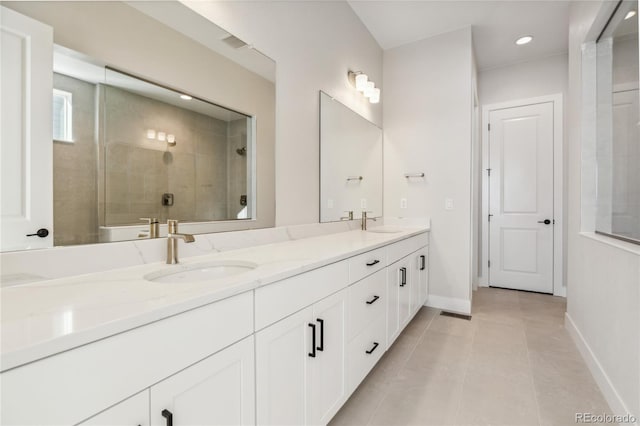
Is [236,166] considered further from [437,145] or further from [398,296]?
[437,145]

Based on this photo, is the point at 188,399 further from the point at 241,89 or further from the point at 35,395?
the point at 241,89

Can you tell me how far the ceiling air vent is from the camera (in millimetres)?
1470

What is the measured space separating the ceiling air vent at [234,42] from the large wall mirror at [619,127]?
6.72 ft

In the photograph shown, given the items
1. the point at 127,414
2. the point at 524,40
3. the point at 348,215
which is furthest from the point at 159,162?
the point at 524,40

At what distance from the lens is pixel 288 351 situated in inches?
40.7

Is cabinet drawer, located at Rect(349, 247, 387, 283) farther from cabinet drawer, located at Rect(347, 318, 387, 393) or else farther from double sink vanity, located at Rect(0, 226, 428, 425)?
cabinet drawer, located at Rect(347, 318, 387, 393)

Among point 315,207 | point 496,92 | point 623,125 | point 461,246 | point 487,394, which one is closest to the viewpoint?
point 487,394

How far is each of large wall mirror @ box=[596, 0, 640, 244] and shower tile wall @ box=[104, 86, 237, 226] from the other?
2.07 metres

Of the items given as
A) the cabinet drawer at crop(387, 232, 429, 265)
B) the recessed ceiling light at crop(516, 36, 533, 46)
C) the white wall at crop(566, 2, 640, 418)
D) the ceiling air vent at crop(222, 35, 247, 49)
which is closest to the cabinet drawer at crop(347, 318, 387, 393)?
the cabinet drawer at crop(387, 232, 429, 265)

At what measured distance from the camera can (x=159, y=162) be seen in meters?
1.18

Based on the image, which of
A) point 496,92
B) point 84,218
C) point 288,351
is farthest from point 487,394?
point 496,92

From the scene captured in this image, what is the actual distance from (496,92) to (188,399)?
446 cm

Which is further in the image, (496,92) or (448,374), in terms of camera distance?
(496,92)

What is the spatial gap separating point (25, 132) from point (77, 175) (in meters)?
0.16
